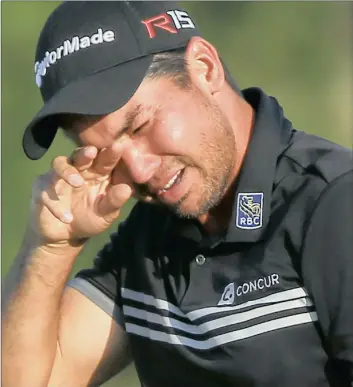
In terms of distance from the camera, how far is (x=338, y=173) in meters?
1.83

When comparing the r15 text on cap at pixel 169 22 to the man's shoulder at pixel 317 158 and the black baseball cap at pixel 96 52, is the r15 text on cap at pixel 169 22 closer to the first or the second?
the black baseball cap at pixel 96 52

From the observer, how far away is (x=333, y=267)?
175cm

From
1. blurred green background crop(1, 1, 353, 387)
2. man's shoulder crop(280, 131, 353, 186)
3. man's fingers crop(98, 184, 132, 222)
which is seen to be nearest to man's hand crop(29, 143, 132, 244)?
man's fingers crop(98, 184, 132, 222)

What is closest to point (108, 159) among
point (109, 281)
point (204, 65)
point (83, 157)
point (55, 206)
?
point (83, 157)

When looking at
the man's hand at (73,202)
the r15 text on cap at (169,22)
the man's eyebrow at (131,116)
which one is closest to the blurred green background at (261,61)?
the man's hand at (73,202)

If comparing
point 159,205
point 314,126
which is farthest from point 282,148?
point 314,126

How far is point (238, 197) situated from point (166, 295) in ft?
0.86

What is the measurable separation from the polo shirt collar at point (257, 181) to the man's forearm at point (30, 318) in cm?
31

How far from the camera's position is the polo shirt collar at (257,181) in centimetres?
190

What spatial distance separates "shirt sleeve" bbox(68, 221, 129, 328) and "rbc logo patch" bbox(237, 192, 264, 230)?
362 mm

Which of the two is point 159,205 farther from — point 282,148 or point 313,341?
point 313,341

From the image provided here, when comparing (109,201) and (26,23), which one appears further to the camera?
(26,23)

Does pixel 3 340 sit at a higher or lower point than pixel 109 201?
lower

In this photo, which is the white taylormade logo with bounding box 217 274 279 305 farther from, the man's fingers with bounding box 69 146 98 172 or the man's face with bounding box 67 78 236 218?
the man's fingers with bounding box 69 146 98 172
